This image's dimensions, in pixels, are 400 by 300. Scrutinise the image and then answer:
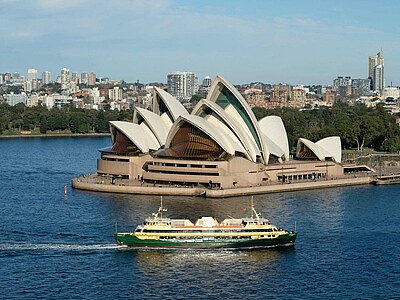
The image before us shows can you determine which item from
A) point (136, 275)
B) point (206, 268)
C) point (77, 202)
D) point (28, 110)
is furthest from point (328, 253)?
point (28, 110)

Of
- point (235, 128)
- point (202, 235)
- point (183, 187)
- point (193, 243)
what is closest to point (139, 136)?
point (235, 128)

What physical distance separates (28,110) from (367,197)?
77.5 m

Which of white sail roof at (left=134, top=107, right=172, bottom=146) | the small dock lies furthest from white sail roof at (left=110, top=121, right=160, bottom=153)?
the small dock

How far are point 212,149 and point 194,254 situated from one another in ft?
60.5

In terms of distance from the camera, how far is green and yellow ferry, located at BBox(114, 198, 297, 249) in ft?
98.3

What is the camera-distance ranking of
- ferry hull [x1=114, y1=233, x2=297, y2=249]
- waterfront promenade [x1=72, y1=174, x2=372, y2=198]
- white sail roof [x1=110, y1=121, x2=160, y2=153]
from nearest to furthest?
1. ferry hull [x1=114, y1=233, x2=297, y2=249]
2. waterfront promenade [x1=72, y1=174, x2=372, y2=198]
3. white sail roof [x1=110, y1=121, x2=160, y2=153]

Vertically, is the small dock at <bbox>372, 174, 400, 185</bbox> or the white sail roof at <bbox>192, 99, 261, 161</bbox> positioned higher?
the white sail roof at <bbox>192, 99, 261, 161</bbox>

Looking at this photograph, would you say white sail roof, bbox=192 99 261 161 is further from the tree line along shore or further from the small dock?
the tree line along shore

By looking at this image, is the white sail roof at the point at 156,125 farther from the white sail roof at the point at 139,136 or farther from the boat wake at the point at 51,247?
the boat wake at the point at 51,247

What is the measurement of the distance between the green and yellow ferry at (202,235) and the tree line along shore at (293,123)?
4258cm

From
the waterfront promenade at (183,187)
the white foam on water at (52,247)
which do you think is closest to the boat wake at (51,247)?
the white foam on water at (52,247)

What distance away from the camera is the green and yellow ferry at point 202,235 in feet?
98.3

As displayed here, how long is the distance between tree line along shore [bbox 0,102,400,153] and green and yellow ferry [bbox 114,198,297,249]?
140 feet

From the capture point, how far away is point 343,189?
158 ft
